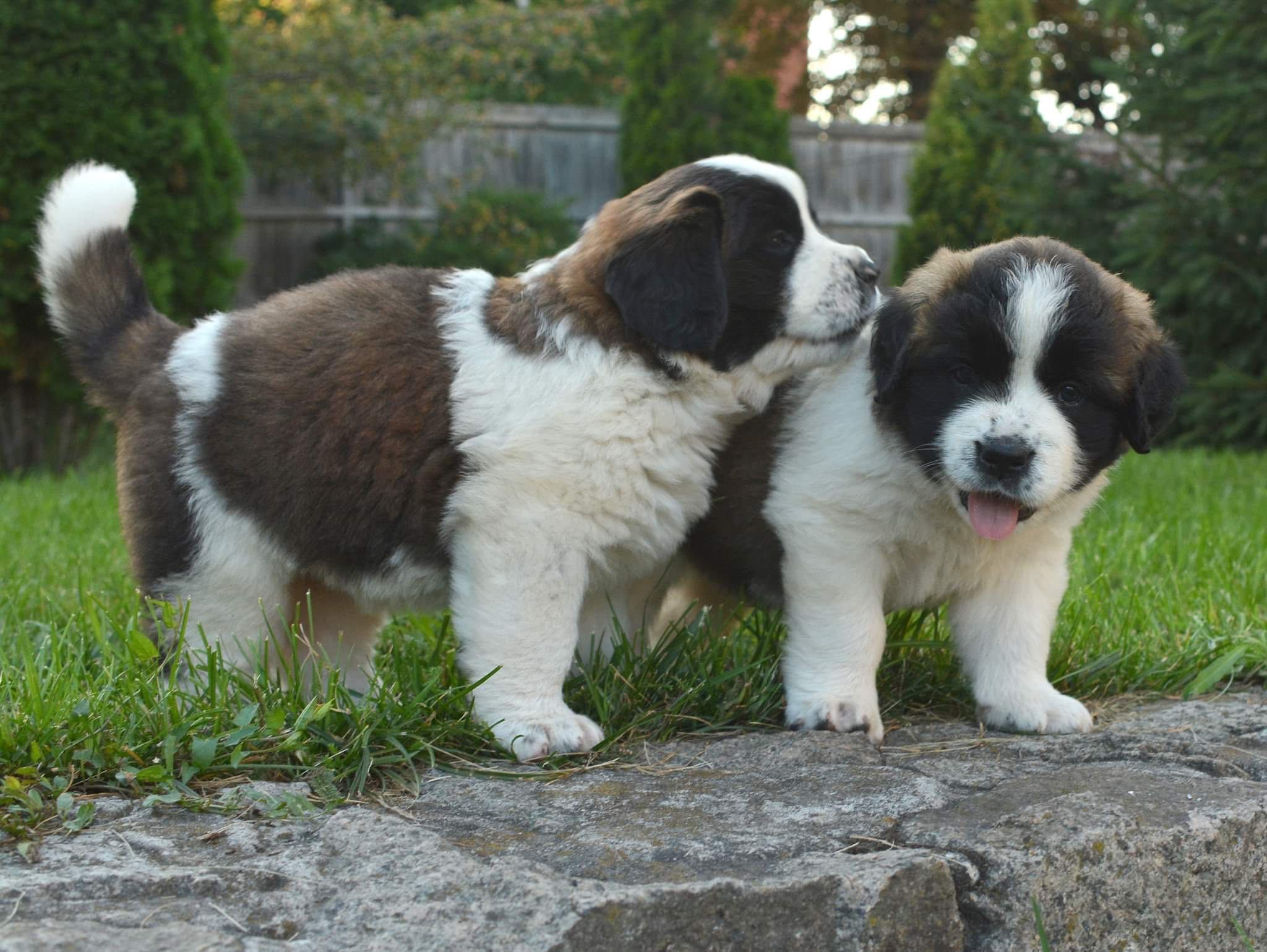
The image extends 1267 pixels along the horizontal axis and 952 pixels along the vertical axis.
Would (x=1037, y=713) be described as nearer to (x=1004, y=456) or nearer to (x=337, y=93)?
(x=1004, y=456)

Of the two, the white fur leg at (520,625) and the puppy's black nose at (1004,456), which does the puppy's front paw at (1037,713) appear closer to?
the puppy's black nose at (1004,456)

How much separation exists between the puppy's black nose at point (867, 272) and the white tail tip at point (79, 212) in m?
1.87

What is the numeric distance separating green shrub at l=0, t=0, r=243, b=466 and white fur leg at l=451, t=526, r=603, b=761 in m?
6.07

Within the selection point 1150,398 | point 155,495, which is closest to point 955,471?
point 1150,398

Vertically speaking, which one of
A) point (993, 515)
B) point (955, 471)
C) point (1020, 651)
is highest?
point (955, 471)

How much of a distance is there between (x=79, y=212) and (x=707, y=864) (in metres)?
2.37

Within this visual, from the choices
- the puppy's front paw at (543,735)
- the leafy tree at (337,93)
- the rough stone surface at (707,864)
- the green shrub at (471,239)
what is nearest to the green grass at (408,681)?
the puppy's front paw at (543,735)

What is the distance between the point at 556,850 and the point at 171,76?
24.1ft

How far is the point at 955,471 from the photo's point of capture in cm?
291

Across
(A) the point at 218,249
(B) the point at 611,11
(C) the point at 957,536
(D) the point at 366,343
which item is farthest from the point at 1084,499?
(B) the point at 611,11

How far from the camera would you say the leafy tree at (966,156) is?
13461 mm

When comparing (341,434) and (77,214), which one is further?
(77,214)

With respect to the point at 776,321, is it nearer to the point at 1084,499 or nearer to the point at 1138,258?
the point at 1084,499

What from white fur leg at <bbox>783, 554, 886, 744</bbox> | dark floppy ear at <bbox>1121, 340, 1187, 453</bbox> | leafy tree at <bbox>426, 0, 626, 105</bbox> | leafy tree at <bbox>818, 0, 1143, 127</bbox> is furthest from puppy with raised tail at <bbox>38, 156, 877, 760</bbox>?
leafy tree at <bbox>818, 0, 1143, 127</bbox>
